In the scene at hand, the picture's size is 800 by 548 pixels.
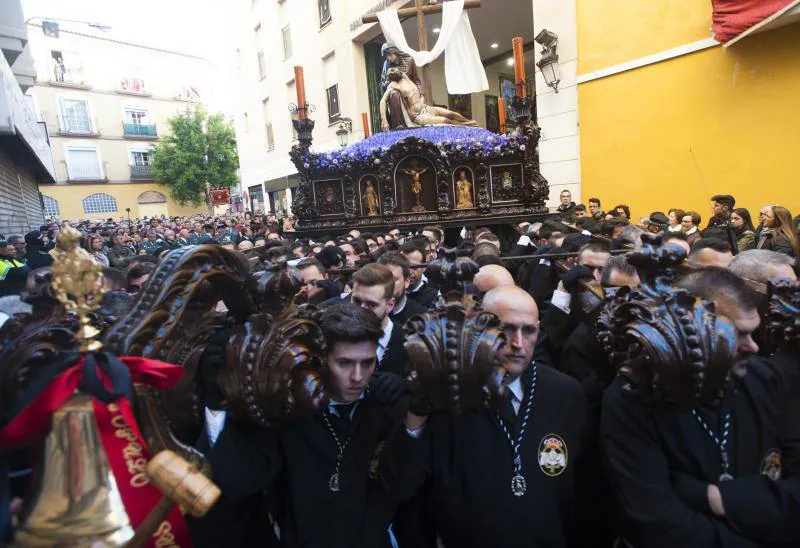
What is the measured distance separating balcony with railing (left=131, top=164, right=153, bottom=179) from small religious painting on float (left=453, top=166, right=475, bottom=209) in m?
37.2

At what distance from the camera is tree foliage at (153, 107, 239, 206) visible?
3488 cm

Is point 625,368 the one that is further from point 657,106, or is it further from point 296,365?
point 657,106

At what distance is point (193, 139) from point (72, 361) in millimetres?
38169

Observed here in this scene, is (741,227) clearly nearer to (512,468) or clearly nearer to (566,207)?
(566,207)

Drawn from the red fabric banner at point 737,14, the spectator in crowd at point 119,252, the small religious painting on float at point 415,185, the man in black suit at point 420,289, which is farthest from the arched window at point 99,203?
the red fabric banner at point 737,14

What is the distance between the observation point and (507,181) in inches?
332

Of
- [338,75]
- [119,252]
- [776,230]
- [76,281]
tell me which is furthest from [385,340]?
[338,75]

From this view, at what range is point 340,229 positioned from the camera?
8.81 m

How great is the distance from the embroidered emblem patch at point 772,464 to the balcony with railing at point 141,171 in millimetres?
43363

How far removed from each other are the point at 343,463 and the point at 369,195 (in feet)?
23.8

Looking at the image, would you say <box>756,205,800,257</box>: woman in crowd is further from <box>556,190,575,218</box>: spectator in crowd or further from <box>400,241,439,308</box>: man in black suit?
<box>400,241,439,308</box>: man in black suit

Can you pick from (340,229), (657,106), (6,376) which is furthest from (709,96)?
(6,376)

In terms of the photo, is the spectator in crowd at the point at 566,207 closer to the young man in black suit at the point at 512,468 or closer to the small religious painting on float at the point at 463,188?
the small religious painting on float at the point at 463,188

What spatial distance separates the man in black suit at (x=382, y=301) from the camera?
2658 millimetres
